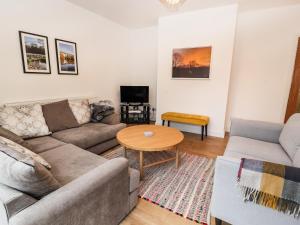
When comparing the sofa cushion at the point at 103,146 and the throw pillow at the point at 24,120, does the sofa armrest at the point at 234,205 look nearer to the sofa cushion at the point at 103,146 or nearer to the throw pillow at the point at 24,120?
the sofa cushion at the point at 103,146

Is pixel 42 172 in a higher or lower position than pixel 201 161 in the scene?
higher

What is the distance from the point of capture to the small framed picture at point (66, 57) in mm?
2992

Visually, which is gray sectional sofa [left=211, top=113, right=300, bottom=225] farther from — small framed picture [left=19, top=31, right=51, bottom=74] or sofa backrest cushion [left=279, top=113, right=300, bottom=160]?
small framed picture [left=19, top=31, right=51, bottom=74]

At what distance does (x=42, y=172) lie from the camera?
93 centimetres

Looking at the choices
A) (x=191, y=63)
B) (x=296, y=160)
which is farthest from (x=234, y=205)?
(x=191, y=63)

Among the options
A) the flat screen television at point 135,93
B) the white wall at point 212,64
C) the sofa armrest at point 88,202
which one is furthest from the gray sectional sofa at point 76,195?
the white wall at point 212,64

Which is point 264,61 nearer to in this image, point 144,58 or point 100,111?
point 144,58

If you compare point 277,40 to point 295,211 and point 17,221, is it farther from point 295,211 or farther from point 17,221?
point 17,221

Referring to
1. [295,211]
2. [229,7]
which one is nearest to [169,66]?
[229,7]

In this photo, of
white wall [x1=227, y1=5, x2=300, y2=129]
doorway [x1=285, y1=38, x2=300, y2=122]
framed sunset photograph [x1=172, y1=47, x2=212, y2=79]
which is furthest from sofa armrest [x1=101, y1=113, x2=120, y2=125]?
doorway [x1=285, y1=38, x2=300, y2=122]

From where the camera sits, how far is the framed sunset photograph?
3475 mm

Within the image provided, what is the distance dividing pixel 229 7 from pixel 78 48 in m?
3.01

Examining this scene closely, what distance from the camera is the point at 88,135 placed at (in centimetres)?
246

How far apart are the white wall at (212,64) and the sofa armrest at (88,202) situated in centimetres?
274
